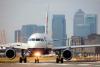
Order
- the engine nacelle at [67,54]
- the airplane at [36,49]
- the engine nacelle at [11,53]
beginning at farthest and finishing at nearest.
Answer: the engine nacelle at [67,54] → the airplane at [36,49] → the engine nacelle at [11,53]

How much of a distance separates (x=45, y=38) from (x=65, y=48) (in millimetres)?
1096

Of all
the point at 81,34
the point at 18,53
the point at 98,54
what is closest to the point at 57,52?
the point at 18,53

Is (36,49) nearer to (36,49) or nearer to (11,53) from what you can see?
(36,49)

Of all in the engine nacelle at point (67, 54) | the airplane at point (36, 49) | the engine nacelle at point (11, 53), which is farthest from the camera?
the engine nacelle at point (67, 54)

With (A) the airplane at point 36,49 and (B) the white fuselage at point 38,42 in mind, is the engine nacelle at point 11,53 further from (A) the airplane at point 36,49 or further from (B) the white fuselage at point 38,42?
(B) the white fuselage at point 38,42

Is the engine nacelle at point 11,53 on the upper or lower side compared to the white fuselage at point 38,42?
lower

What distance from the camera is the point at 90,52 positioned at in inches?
1551

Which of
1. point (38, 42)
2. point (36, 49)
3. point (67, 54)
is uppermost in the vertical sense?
point (38, 42)

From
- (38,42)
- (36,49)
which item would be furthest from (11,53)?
(38,42)

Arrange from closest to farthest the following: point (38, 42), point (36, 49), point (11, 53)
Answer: point (11, 53)
point (36, 49)
point (38, 42)

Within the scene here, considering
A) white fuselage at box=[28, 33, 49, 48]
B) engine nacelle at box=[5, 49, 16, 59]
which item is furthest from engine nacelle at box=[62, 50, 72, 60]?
engine nacelle at box=[5, 49, 16, 59]

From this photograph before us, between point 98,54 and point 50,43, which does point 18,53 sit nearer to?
point 50,43

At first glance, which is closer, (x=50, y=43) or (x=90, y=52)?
(x=50, y=43)

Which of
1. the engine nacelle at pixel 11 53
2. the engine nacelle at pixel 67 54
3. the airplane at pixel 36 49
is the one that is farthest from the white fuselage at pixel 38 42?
the engine nacelle at pixel 67 54
